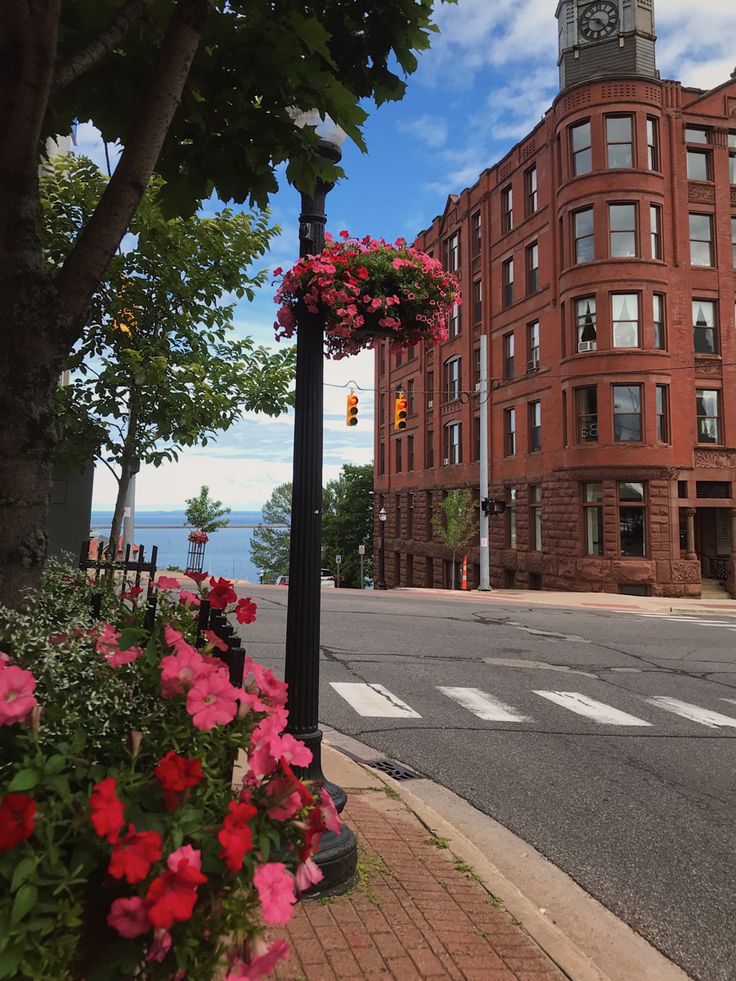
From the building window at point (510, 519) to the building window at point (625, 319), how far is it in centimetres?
777

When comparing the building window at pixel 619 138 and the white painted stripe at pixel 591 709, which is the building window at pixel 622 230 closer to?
the building window at pixel 619 138

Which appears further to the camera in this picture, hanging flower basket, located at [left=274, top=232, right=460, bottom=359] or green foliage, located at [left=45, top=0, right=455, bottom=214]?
hanging flower basket, located at [left=274, top=232, right=460, bottom=359]

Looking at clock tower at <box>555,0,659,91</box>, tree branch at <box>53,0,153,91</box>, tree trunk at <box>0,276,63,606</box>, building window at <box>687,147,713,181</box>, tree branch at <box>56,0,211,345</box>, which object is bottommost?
tree trunk at <box>0,276,63,606</box>

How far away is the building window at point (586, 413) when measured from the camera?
2658cm

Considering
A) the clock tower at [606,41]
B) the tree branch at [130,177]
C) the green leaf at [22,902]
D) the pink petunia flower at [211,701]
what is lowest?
the green leaf at [22,902]

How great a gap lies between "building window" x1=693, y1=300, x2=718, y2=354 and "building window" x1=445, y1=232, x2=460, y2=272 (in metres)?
13.3

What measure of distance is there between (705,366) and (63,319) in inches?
1106

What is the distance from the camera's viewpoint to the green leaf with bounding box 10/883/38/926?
1.51 metres

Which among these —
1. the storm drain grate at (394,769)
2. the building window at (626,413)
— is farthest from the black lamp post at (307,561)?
the building window at (626,413)

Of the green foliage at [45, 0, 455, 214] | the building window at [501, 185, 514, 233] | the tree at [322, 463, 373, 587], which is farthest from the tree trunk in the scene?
the tree at [322, 463, 373, 587]

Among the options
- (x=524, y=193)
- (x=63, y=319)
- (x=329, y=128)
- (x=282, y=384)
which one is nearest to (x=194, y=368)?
(x=282, y=384)

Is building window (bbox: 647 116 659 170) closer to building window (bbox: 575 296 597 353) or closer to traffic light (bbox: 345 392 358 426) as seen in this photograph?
building window (bbox: 575 296 597 353)

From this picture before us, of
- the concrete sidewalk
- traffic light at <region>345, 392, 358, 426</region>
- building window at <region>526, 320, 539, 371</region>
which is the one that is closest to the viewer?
the concrete sidewalk

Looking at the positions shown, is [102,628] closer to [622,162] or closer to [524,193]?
[622,162]
